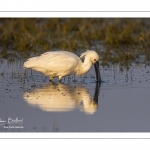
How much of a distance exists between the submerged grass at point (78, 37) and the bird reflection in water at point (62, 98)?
319cm

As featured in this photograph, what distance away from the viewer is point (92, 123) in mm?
9742

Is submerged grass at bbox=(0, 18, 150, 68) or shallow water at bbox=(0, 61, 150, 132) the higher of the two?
submerged grass at bbox=(0, 18, 150, 68)

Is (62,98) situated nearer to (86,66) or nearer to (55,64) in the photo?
(55,64)

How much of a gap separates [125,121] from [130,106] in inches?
40.3

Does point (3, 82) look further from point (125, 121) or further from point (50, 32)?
point (50, 32)

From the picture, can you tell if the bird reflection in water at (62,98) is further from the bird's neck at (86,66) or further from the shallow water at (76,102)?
the bird's neck at (86,66)

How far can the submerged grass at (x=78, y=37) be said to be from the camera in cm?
1670

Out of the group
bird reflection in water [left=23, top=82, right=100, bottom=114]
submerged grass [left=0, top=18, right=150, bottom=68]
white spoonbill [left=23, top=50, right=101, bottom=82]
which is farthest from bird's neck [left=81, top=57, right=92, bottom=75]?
submerged grass [left=0, top=18, right=150, bottom=68]

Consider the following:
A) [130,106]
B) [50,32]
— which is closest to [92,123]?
[130,106]

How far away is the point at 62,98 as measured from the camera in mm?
11453

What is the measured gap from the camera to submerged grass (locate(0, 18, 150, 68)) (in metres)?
16.7

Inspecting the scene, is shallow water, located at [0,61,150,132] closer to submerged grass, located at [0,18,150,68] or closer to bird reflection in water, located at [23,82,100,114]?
bird reflection in water, located at [23,82,100,114]

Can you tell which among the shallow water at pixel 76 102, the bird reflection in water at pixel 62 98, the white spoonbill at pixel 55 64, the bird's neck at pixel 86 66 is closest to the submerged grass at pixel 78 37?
the bird's neck at pixel 86 66
